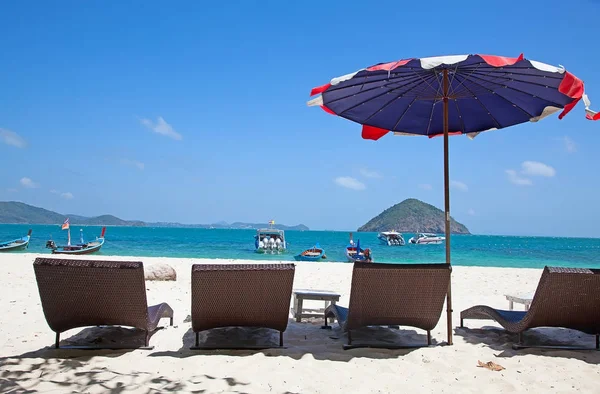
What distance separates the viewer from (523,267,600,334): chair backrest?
11.8 ft

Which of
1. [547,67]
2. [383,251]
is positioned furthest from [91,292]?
[383,251]

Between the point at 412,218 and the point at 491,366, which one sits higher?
the point at 412,218

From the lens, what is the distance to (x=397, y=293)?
377cm

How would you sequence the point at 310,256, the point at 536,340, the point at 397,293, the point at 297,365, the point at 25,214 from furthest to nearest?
1. the point at 25,214
2. the point at 310,256
3. the point at 536,340
4. the point at 397,293
5. the point at 297,365

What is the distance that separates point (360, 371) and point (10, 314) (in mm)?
4385

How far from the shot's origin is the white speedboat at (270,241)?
3331 centimetres

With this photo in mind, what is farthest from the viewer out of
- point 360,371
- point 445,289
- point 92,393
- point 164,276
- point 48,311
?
point 164,276

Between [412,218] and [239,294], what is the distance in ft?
404

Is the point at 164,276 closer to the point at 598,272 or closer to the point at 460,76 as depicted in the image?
the point at 460,76

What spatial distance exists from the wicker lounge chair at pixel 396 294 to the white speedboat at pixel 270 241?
96.0 feet

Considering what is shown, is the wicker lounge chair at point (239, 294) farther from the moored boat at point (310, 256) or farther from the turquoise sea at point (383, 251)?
the turquoise sea at point (383, 251)

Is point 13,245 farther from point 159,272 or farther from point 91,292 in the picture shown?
point 91,292

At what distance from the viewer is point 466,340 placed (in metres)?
4.25

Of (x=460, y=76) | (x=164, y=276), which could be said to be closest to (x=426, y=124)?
(x=460, y=76)
